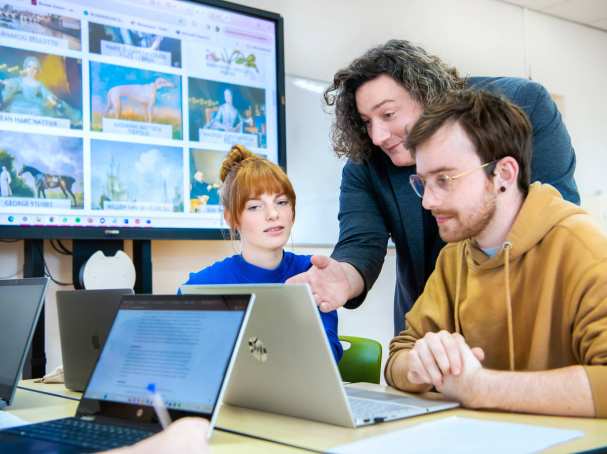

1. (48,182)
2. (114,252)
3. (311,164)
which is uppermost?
(311,164)

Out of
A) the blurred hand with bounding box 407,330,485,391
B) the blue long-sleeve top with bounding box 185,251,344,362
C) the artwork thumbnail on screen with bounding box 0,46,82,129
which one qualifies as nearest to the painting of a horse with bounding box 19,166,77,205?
the artwork thumbnail on screen with bounding box 0,46,82,129

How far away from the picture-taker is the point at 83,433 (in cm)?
108

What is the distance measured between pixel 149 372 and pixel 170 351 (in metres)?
0.05

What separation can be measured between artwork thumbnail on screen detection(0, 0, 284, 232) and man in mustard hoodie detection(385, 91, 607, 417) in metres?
1.44

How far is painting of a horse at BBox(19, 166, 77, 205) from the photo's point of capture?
7.95ft

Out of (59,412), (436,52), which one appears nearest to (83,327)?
(59,412)

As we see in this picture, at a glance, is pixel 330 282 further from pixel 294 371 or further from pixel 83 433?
pixel 83 433

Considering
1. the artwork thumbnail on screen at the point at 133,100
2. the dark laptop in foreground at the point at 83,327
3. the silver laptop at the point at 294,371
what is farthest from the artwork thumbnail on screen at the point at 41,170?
the silver laptop at the point at 294,371

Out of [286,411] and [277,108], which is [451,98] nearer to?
[286,411]

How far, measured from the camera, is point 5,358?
4.95 feet

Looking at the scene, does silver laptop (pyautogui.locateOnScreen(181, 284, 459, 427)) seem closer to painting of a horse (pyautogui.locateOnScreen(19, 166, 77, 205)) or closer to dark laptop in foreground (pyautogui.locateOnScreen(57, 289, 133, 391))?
dark laptop in foreground (pyautogui.locateOnScreen(57, 289, 133, 391))

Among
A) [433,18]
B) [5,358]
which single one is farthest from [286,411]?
[433,18]

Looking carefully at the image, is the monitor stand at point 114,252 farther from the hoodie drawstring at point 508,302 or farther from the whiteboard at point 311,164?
the hoodie drawstring at point 508,302

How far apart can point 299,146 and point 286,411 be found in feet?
7.26
